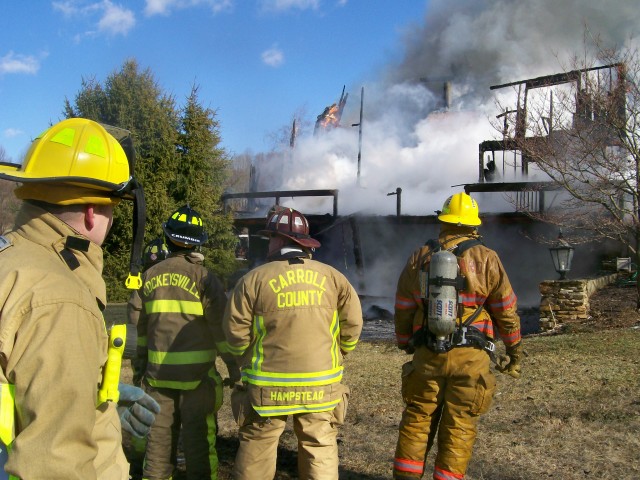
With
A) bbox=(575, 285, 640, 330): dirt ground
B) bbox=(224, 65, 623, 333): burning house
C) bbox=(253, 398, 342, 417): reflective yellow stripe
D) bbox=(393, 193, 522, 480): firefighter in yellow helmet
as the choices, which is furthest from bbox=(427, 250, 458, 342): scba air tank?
bbox=(224, 65, 623, 333): burning house

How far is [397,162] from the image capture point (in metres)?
25.0

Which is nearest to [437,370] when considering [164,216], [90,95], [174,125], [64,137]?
[64,137]

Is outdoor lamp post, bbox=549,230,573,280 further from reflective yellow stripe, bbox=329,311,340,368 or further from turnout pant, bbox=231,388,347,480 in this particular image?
turnout pant, bbox=231,388,347,480

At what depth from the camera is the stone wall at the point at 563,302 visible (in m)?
9.30

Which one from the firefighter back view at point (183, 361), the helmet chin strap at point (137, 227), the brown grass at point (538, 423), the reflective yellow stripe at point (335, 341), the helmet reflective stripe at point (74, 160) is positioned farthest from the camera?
the brown grass at point (538, 423)

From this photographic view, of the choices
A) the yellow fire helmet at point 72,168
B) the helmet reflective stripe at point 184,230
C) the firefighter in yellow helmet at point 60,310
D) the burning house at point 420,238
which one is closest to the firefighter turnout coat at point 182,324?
the helmet reflective stripe at point 184,230

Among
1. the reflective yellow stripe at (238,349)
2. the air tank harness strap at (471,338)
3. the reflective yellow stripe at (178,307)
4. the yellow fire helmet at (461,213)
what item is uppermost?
the yellow fire helmet at (461,213)

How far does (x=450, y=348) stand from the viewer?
11.4 feet

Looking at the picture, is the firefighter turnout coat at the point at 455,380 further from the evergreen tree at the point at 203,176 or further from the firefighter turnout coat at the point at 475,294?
the evergreen tree at the point at 203,176

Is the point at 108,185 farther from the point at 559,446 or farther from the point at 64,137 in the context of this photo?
the point at 559,446

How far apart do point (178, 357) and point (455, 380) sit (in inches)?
65.4

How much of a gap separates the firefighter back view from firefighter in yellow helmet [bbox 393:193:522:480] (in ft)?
3.85

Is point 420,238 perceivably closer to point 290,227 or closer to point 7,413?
point 290,227

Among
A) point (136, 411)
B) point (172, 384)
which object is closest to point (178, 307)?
point (172, 384)
